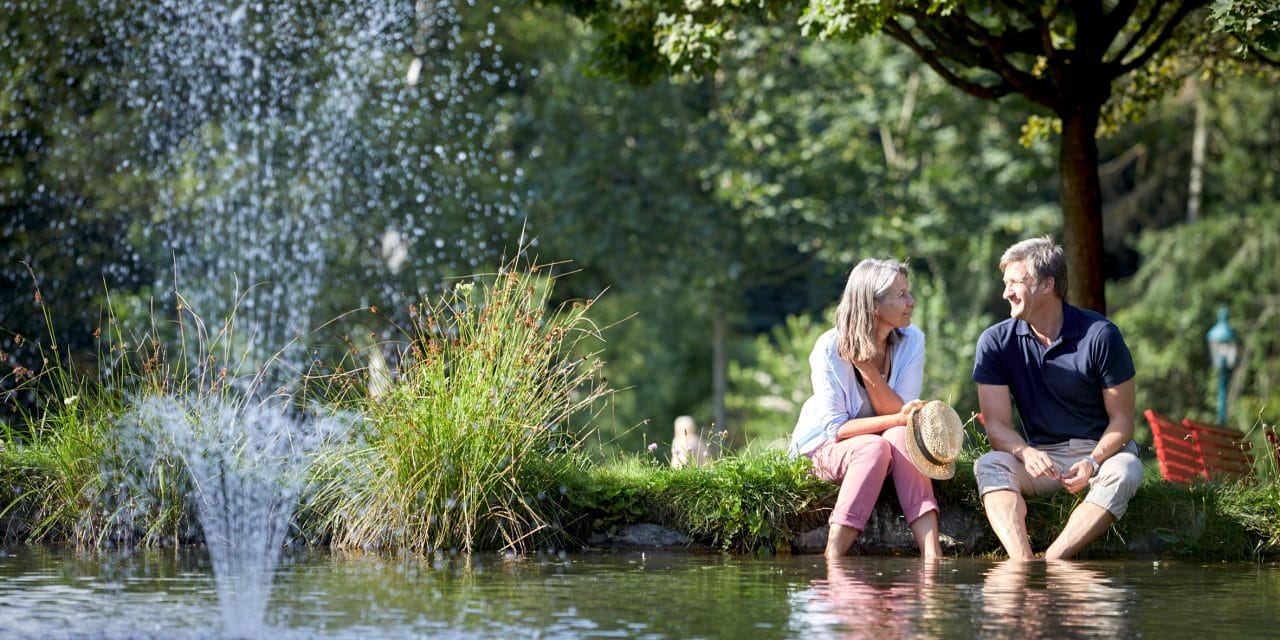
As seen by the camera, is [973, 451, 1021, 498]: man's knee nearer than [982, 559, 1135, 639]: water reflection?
No

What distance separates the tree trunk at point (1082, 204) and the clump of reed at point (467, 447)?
12.7 feet

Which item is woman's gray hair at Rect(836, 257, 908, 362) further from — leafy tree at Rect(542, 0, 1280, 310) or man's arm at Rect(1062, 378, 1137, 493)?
leafy tree at Rect(542, 0, 1280, 310)

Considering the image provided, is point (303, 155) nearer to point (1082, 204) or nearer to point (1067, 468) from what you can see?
point (1082, 204)

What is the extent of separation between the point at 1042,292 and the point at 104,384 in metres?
4.38

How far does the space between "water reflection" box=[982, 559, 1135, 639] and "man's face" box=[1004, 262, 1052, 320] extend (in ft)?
3.43

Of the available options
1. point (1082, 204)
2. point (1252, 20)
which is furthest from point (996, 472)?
point (1082, 204)

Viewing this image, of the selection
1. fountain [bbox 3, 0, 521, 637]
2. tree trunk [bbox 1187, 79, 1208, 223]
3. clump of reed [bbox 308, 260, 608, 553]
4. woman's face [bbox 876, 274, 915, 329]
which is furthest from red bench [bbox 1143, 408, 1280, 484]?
tree trunk [bbox 1187, 79, 1208, 223]

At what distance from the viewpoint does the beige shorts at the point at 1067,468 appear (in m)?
6.29

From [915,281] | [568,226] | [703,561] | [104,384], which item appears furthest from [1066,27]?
[915,281]

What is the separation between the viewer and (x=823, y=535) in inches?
268

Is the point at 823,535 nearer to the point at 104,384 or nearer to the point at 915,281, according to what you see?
the point at 104,384

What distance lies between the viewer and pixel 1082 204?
31.0ft

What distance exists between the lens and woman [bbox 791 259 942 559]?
634 cm

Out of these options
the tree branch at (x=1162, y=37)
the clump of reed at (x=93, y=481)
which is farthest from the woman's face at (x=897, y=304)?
the tree branch at (x=1162, y=37)
